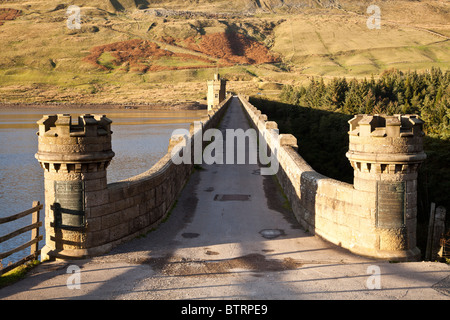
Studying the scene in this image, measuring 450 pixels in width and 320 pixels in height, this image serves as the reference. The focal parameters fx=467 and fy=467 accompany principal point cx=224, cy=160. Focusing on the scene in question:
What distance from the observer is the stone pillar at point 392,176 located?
8.93 meters

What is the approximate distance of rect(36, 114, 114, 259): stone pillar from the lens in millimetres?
8750

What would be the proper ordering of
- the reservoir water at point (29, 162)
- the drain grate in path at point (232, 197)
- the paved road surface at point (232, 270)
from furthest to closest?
the reservoir water at point (29, 162) < the drain grate in path at point (232, 197) < the paved road surface at point (232, 270)

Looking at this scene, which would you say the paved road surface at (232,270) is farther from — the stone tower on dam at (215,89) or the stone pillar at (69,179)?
the stone tower on dam at (215,89)

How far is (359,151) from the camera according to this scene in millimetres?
9266

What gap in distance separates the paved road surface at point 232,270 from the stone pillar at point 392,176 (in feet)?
1.74

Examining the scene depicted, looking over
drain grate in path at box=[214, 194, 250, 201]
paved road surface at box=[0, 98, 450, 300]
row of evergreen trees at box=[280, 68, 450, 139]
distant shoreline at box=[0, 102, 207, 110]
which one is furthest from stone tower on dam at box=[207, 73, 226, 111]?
paved road surface at box=[0, 98, 450, 300]

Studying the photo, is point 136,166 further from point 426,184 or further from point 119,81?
point 119,81

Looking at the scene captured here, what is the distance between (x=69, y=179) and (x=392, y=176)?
6210 millimetres

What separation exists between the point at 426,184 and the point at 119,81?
151 m

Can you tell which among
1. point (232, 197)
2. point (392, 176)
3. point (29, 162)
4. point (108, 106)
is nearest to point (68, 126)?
point (392, 176)

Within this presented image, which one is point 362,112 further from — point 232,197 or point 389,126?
point 389,126

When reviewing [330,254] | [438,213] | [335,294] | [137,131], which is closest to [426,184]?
[438,213]

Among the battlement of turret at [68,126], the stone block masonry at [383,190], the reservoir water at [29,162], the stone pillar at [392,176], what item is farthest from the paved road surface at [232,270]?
the reservoir water at [29,162]

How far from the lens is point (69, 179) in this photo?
8891mm
